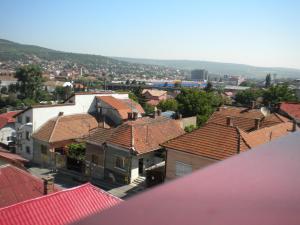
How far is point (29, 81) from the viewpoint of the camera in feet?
196

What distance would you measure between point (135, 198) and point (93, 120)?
2941 centimetres

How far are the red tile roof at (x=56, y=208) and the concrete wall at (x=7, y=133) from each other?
2491 cm

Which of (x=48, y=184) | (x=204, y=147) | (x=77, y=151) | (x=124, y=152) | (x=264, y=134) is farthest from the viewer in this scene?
(x=77, y=151)

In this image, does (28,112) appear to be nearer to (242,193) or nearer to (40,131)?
(40,131)

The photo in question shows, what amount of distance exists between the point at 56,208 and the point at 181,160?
8382mm

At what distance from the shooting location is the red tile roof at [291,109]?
111ft

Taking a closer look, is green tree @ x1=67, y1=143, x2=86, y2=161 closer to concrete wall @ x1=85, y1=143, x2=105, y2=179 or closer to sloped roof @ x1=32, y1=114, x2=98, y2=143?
concrete wall @ x1=85, y1=143, x2=105, y2=179

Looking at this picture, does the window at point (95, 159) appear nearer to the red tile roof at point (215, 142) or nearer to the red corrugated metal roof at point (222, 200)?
the red tile roof at point (215, 142)

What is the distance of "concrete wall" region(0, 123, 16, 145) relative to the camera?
107ft

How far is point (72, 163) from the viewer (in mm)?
23891

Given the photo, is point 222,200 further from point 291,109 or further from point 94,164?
point 291,109

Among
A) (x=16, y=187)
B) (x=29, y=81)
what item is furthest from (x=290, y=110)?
(x=29, y=81)

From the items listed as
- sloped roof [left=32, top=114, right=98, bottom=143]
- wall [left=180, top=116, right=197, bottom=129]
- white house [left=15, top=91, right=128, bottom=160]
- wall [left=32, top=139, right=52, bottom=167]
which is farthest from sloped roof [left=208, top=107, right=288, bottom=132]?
wall [left=32, top=139, right=52, bottom=167]

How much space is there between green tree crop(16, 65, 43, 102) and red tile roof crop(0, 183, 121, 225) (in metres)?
52.0
